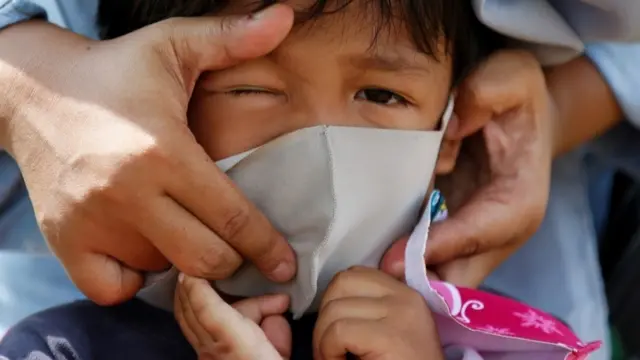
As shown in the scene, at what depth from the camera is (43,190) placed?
685 mm

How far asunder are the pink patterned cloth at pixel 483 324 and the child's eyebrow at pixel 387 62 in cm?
14

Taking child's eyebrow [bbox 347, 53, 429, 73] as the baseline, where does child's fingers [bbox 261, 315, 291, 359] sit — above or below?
below

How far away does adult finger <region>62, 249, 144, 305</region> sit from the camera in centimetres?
69

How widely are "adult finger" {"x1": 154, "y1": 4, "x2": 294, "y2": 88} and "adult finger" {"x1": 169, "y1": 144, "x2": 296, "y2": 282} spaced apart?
88 millimetres

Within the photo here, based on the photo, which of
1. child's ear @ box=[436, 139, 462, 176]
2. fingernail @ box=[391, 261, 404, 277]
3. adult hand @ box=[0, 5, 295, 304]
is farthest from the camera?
child's ear @ box=[436, 139, 462, 176]

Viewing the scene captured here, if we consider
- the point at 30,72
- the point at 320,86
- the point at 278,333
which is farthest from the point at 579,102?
the point at 30,72

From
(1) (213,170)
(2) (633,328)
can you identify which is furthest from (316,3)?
(2) (633,328)

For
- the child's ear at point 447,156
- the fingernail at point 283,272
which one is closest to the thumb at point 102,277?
the fingernail at point 283,272

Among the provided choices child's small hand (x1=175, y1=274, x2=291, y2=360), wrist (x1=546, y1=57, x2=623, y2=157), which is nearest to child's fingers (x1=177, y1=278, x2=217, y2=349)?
child's small hand (x1=175, y1=274, x2=291, y2=360)

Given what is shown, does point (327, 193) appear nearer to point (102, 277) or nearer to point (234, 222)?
point (234, 222)

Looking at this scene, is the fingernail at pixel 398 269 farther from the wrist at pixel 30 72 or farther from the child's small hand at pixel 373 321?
the wrist at pixel 30 72

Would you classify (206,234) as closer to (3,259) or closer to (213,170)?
(213,170)

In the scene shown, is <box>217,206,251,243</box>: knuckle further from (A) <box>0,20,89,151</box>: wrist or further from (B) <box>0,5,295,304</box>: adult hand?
(A) <box>0,20,89,151</box>: wrist

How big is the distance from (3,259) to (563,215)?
1.99ft
